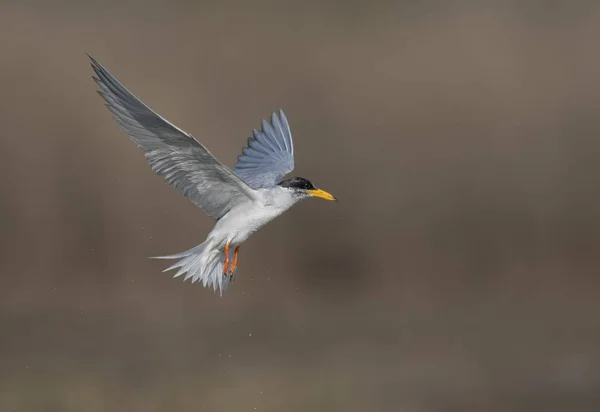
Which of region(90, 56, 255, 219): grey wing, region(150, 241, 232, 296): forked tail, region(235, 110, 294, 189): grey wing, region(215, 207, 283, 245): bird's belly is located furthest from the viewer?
region(235, 110, 294, 189): grey wing

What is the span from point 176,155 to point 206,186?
316 millimetres

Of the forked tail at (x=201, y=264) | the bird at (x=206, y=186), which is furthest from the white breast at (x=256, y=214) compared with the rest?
the forked tail at (x=201, y=264)

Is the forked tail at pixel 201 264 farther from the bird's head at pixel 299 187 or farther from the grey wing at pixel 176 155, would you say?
the bird's head at pixel 299 187

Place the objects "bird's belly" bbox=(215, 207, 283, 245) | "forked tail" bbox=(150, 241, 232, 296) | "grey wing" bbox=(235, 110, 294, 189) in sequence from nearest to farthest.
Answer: "bird's belly" bbox=(215, 207, 283, 245) → "forked tail" bbox=(150, 241, 232, 296) → "grey wing" bbox=(235, 110, 294, 189)

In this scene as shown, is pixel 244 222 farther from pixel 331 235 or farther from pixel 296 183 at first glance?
pixel 331 235

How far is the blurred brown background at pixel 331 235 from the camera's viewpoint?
1198 centimetres

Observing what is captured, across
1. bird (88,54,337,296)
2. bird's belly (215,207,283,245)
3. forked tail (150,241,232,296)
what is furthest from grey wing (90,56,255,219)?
forked tail (150,241,232,296)

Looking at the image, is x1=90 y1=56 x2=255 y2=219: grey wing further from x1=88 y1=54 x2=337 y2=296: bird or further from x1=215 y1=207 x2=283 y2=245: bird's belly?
x1=215 y1=207 x2=283 y2=245: bird's belly

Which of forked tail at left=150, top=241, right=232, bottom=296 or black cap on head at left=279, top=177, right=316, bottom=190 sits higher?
black cap on head at left=279, top=177, right=316, bottom=190

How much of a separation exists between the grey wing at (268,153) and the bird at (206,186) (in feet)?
1.01

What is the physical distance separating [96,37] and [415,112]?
10.2 feet

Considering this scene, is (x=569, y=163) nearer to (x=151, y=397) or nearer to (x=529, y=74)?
(x=529, y=74)

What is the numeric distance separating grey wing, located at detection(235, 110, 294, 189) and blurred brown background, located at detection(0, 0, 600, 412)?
8.22 feet

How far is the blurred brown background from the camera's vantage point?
12.0 m
